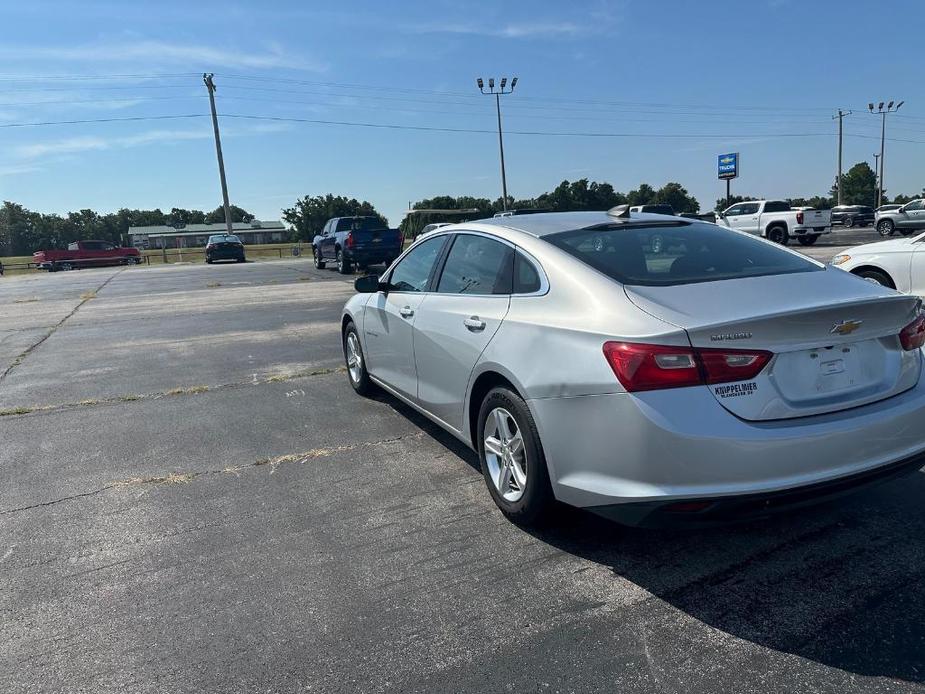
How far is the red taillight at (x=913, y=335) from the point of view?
3157 mm

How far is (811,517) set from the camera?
3564 millimetres

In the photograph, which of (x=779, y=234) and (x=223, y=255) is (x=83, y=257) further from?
(x=779, y=234)

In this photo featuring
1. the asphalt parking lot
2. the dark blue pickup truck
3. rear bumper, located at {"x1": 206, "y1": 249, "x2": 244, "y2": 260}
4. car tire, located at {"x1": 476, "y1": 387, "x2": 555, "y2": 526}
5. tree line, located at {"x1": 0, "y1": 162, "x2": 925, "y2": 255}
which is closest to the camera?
the asphalt parking lot

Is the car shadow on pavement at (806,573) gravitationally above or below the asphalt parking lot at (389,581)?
below

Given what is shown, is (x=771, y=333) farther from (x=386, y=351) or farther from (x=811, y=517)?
(x=386, y=351)

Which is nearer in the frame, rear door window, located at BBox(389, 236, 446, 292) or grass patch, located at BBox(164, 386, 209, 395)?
rear door window, located at BBox(389, 236, 446, 292)

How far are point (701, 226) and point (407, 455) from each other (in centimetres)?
247

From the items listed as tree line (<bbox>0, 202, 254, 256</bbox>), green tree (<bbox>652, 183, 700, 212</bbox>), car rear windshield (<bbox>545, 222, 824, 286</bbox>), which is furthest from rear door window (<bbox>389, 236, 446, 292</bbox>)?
tree line (<bbox>0, 202, 254, 256</bbox>)

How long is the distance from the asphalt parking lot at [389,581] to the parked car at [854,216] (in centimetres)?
4295

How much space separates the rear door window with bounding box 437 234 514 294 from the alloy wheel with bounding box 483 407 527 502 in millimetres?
713

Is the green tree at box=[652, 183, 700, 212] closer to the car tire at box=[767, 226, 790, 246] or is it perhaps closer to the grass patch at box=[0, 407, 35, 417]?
the car tire at box=[767, 226, 790, 246]

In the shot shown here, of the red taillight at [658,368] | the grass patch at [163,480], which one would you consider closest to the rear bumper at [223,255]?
the grass patch at [163,480]

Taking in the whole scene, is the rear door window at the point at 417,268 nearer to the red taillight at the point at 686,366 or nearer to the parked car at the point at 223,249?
the red taillight at the point at 686,366

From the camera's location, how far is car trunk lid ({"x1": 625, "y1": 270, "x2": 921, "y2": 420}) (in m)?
2.75
